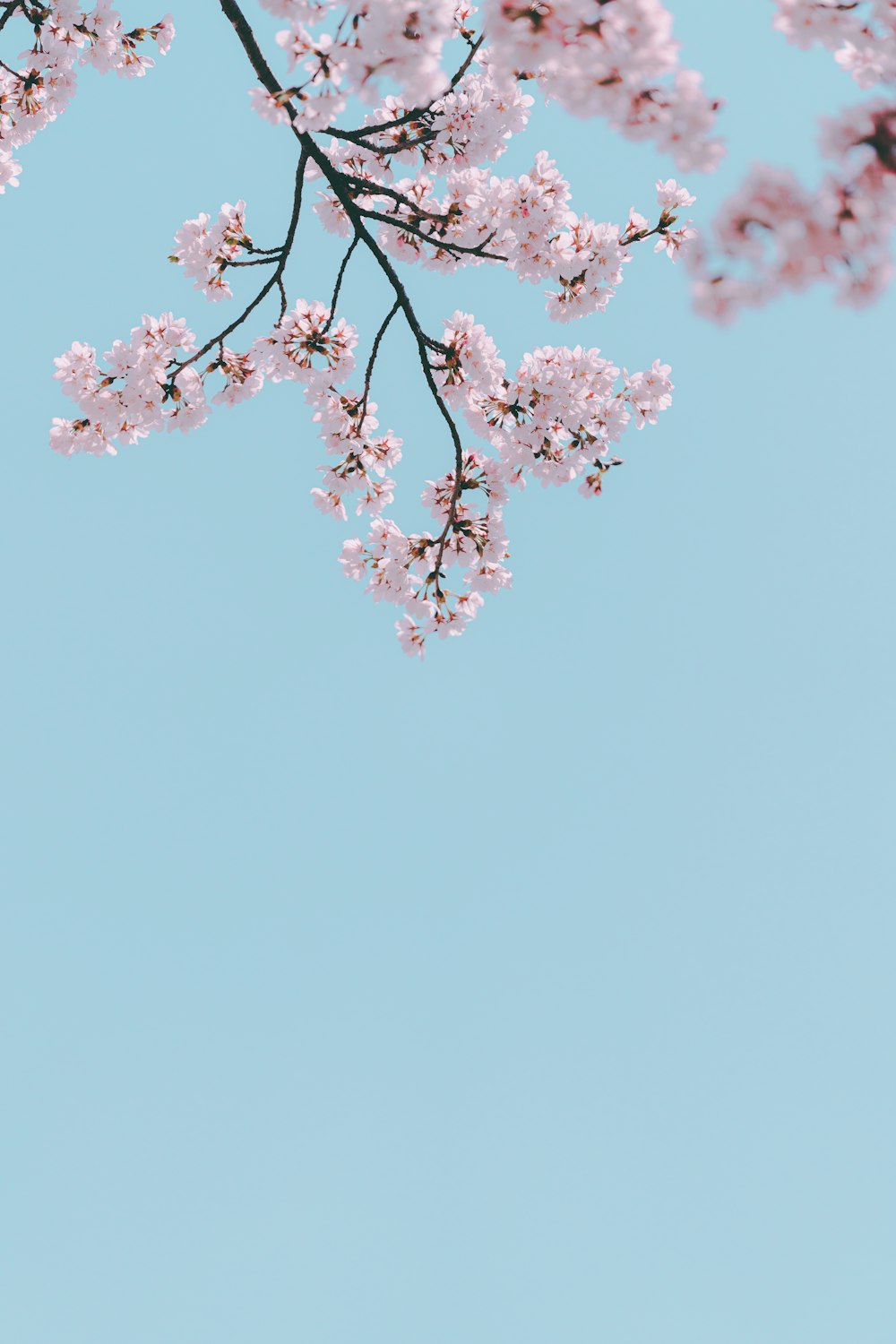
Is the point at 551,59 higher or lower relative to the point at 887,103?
higher

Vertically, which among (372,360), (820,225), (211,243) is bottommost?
(820,225)

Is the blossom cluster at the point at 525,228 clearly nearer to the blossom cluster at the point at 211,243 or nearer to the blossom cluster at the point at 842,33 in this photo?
the blossom cluster at the point at 211,243

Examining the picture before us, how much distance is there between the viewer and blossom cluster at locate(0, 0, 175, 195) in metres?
7.72

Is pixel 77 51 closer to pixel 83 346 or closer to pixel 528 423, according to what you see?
pixel 83 346

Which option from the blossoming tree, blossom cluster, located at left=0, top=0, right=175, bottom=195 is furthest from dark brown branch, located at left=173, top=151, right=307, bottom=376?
blossom cluster, located at left=0, top=0, right=175, bottom=195

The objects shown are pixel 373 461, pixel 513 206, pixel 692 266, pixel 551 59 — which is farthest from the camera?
pixel 373 461

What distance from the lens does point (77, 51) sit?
802 centimetres

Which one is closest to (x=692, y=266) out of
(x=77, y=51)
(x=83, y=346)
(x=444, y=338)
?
(x=444, y=338)

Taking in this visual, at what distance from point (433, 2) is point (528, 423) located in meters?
3.79

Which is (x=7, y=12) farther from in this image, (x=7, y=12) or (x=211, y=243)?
(x=211, y=243)

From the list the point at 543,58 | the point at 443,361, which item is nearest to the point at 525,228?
the point at 443,361

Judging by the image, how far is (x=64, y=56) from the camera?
795cm

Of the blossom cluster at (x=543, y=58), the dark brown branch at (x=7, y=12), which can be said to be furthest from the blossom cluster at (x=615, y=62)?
the dark brown branch at (x=7, y=12)

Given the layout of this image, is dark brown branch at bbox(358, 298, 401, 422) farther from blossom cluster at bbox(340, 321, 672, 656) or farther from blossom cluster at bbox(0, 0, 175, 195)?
blossom cluster at bbox(0, 0, 175, 195)
